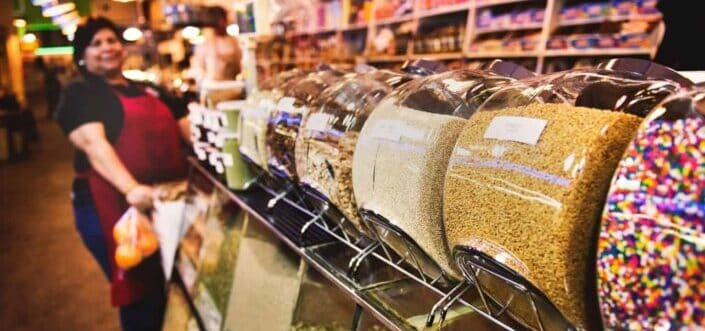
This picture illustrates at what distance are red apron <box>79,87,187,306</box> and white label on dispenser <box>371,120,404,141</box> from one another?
7.87 ft

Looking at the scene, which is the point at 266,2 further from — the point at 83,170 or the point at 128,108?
the point at 83,170

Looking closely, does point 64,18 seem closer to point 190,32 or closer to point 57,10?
point 57,10

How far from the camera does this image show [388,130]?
2.64 ft

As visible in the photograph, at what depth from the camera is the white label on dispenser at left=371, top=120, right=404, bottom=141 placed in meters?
0.78

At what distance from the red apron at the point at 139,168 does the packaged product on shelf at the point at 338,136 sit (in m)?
2.13

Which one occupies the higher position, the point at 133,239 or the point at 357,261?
the point at 357,261

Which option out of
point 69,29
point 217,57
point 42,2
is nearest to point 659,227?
point 217,57

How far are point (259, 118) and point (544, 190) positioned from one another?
0.91m

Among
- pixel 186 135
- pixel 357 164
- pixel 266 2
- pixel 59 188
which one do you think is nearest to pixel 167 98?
pixel 186 135

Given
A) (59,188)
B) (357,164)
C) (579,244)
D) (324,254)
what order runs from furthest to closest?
1. (59,188)
2. (324,254)
3. (357,164)
4. (579,244)

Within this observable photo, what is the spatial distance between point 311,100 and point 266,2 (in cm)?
117

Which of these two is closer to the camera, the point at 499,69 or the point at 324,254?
the point at 499,69

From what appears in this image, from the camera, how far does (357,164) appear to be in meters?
0.86

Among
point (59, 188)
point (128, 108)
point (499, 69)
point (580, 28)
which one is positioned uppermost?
point (580, 28)
